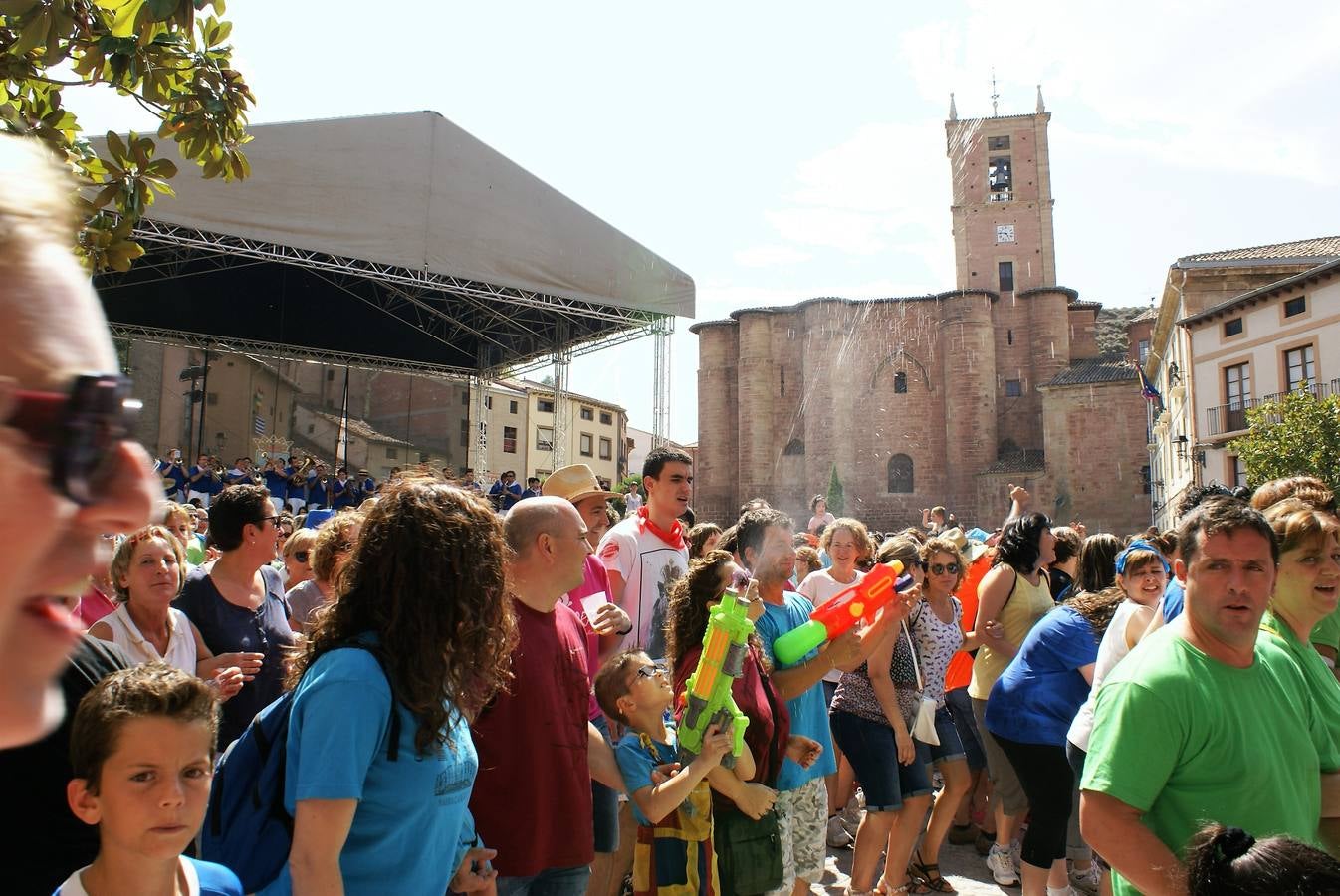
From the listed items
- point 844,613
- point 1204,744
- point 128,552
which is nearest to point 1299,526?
point 1204,744

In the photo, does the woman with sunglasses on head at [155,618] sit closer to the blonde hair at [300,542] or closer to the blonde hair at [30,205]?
the blonde hair at [300,542]

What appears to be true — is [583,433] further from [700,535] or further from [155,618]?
[155,618]

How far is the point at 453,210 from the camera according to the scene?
15016mm

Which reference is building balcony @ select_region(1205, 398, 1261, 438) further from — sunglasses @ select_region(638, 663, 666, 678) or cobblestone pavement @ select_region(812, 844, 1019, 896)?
sunglasses @ select_region(638, 663, 666, 678)

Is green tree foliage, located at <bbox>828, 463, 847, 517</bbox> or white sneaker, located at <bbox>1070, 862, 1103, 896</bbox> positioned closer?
white sneaker, located at <bbox>1070, 862, 1103, 896</bbox>

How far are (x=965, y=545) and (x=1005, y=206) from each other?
46.7 meters

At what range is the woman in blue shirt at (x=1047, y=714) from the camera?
4266 mm

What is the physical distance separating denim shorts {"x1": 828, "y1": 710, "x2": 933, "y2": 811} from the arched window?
38.3 m

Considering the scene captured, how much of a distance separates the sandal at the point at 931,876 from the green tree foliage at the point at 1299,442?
64.1 feet

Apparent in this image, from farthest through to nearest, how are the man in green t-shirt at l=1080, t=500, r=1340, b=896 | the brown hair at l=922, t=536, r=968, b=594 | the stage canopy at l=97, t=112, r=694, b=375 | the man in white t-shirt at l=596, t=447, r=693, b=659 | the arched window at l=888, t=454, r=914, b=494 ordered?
the arched window at l=888, t=454, r=914, b=494
the stage canopy at l=97, t=112, r=694, b=375
the brown hair at l=922, t=536, r=968, b=594
the man in white t-shirt at l=596, t=447, r=693, b=659
the man in green t-shirt at l=1080, t=500, r=1340, b=896

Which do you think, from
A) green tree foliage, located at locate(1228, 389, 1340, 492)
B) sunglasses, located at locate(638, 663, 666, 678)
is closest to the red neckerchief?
sunglasses, located at locate(638, 663, 666, 678)

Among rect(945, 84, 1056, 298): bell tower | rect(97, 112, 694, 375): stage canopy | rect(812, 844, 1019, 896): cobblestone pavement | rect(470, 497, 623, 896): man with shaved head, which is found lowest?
rect(812, 844, 1019, 896): cobblestone pavement

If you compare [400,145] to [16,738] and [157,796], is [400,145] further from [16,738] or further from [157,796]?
[16,738]

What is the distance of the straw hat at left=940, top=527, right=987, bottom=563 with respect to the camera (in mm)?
5773
